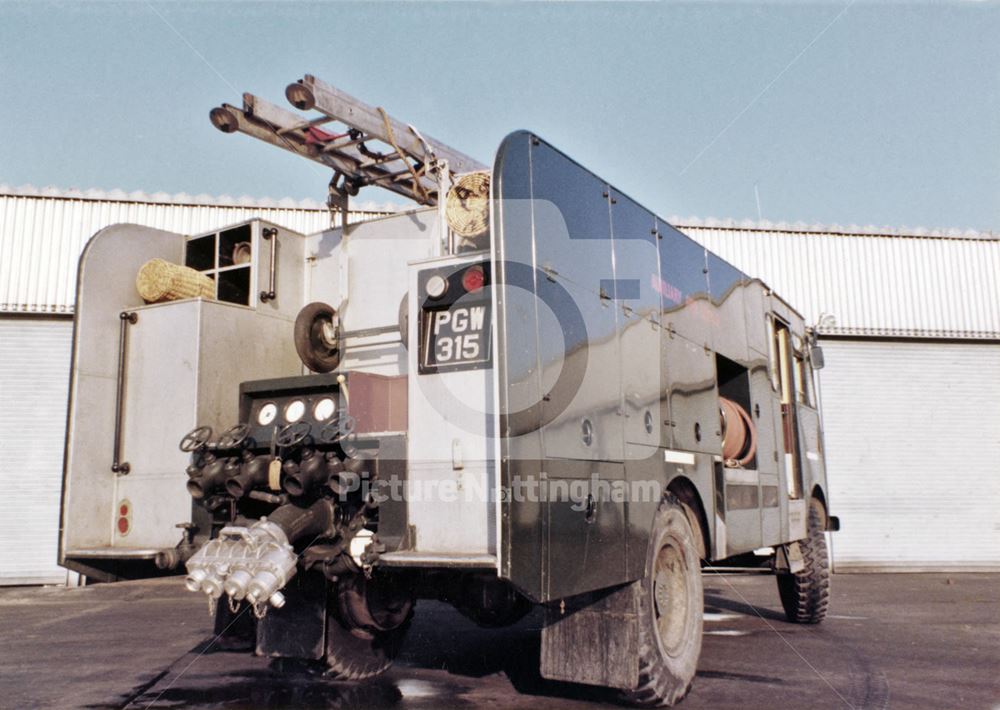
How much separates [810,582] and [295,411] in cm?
619


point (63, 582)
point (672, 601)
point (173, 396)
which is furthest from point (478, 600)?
point (63, 582)

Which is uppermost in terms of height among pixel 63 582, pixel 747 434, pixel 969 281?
pixel 969 281

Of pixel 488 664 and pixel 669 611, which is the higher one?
pixel 669 611

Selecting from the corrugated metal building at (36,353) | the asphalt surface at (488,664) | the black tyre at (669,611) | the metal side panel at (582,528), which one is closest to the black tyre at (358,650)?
the asphalt surface at (488,664)

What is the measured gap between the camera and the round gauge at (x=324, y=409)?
4.74 m

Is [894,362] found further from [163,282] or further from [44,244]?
[44,244]

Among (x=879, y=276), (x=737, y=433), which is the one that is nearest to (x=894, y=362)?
(x=879, y=276)

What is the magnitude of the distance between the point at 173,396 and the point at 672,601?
3.45 m

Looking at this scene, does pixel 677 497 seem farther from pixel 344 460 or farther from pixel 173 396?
pixel 173 396

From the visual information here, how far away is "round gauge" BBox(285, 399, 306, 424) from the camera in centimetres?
486

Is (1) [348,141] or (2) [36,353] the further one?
(2) [36,353]

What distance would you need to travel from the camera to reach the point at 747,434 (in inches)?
277

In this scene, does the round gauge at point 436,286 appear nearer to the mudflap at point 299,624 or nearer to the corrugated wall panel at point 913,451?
the mudflap at point 299,624

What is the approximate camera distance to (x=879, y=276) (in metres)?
15.8
